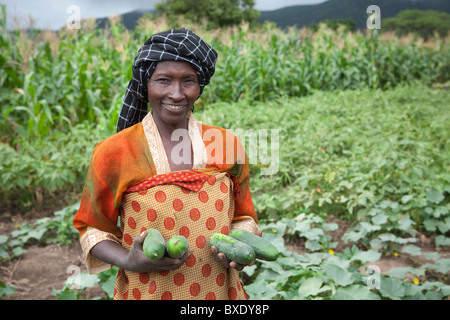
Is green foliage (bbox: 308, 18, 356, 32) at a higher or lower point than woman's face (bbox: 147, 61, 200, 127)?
higher

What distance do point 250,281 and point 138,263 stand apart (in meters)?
1.84

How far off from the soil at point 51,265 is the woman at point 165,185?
66.5 inches

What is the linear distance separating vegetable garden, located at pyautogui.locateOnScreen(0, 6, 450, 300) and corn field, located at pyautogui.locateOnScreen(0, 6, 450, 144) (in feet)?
0.12

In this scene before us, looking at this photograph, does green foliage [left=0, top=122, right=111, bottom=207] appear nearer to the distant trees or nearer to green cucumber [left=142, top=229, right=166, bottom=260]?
green cucumber [left=142, top=229, right=166, bottom=260]

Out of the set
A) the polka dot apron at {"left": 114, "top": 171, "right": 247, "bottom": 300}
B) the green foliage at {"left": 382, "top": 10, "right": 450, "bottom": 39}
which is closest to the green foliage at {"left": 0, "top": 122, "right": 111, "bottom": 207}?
the polka dot apron at {"left": 114, "top": 171, "right": 247, "bottom": 300}

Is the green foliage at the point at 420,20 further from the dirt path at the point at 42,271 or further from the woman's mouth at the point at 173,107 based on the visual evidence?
the woman's mouth at the point at 173,107

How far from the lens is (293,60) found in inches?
369

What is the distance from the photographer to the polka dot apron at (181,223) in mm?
1248

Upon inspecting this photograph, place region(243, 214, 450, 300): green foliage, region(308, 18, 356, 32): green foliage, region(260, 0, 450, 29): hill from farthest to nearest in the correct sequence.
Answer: region(308, 18, 356, 32): green foliage < region(260, 0, 450, 29): hill < region(243, 214, 450, 300): green foliage

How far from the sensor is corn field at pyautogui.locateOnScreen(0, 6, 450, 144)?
542cm

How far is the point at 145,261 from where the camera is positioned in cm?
117

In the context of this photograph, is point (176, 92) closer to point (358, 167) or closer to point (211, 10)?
point (358, 167)

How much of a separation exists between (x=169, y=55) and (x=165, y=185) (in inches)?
16.1

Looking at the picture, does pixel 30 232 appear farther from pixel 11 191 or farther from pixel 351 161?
pixel 351 161
